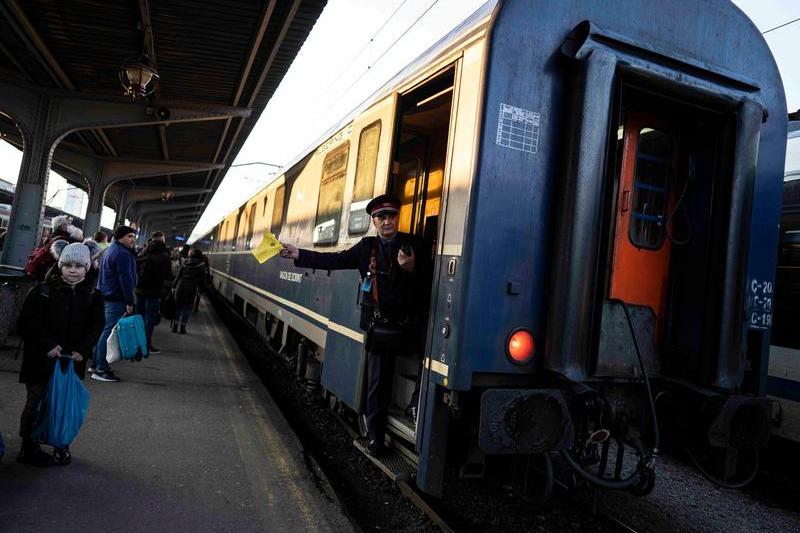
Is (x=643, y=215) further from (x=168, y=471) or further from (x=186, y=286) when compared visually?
(x=186, y=286)

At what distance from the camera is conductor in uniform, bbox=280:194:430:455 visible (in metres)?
3.79

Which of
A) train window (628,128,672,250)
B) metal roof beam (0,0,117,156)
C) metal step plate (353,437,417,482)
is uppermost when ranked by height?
metal roof beam (0,0,117,156)

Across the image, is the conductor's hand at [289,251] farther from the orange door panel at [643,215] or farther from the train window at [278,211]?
the train window at [278,211]

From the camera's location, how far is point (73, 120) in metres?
10.4

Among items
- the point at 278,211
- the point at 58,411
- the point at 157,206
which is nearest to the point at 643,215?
the point at 58,411


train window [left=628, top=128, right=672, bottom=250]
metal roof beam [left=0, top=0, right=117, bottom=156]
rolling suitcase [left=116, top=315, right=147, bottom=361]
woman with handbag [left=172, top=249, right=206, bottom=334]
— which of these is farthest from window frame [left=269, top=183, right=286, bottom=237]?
train window [left=628, top=128, right=672, bottom=250]

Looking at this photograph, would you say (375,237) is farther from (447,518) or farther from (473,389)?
(447,518)

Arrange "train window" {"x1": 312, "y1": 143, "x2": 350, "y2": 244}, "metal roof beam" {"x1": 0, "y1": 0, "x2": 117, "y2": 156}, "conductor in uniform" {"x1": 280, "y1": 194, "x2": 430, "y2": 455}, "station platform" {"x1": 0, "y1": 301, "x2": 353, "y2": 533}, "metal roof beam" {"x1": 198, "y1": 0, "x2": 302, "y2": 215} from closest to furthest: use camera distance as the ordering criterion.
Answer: "station platform" {"x1": 0, "y1": 301, "x2": 353, "y2": 533}, "conductor in uniform" {"x1": 280, "y1": 194, "x2": 430, "y2": 455}, "train window" {"x1": 312, "y1": 143, "x2": 350, "y2": 244}, "metal roof beam" {"x1": 198, "y1": 0, "x2": 302, "y2": 215}, "metal roof beam" {"x1": 0, "y1": 0, "x2": 117, "y2": 156}

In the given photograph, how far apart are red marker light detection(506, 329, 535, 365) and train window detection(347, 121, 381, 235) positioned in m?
1.79

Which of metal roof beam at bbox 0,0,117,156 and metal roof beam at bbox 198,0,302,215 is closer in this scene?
metal roof beam at bbox 198,0,302,215

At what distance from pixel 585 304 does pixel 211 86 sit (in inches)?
364

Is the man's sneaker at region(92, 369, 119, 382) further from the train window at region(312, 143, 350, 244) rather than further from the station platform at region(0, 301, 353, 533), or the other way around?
the train window at region(312, 143, 350, 244)

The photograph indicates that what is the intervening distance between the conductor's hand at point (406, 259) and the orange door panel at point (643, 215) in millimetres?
1262

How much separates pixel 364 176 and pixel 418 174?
0.71 metres
